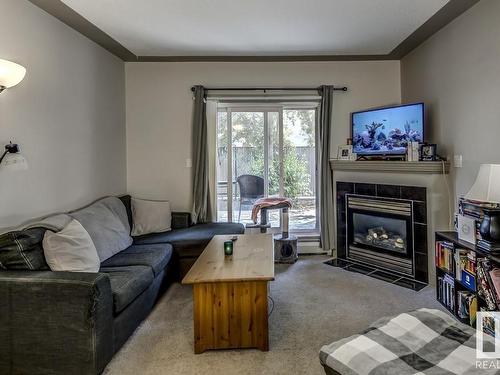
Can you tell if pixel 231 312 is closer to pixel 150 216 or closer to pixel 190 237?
pixel 190 237

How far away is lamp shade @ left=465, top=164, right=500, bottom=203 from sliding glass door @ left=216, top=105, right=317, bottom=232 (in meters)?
2.31

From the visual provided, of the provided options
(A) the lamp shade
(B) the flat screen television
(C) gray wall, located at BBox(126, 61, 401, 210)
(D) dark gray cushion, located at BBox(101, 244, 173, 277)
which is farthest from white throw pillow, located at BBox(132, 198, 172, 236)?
(A) the lamp shade

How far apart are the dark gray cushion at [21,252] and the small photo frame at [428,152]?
348 centimetres

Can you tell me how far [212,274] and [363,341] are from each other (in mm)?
1110

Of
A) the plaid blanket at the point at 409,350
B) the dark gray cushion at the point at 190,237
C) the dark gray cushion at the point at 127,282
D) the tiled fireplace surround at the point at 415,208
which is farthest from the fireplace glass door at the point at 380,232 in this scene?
the dark gray cushion at the point at 127,282

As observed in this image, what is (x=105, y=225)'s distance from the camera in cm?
304

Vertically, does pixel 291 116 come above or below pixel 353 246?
above

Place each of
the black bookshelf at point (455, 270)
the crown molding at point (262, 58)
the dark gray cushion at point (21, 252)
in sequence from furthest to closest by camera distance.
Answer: the crown molding at point (262, 58), the black bookshelf at point (455, 270), the dark gray cushion at point (21, 252)

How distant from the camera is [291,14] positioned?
2.89 m

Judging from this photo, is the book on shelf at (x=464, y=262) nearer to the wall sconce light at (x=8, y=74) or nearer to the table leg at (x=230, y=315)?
the table leg at (x=230, y=315)

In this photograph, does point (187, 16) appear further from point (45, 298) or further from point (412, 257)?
point (412, 257)

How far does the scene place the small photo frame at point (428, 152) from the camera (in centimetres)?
329

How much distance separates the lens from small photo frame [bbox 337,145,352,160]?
13.5 ft

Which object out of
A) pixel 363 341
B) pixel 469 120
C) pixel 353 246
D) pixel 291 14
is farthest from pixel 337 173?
pixel 363 341
